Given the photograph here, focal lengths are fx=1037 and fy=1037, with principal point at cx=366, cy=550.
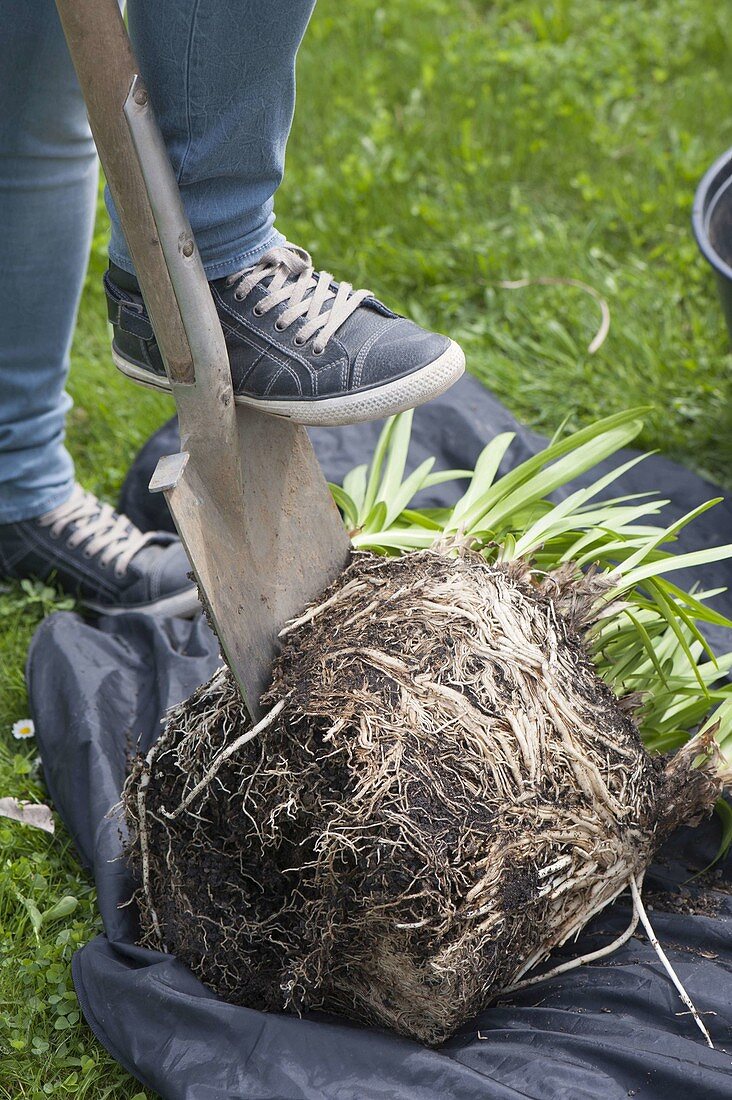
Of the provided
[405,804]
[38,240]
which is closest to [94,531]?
[38,240]

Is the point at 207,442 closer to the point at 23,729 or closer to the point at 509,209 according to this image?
the point at 23,729

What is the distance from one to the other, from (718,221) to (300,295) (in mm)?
1528

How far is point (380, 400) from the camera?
1.51 metres

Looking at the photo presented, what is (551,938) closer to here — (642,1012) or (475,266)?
(642,1012)

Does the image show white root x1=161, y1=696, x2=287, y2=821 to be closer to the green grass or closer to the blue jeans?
the green grass

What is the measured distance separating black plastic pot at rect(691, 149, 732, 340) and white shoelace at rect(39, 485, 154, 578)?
145 cm

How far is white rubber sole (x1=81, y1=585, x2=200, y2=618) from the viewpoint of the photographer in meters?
2.42

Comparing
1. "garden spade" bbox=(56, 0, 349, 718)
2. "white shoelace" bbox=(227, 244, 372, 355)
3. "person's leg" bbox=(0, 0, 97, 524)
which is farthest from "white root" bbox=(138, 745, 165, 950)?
"person's leg" bbox=(0, 0, 97, 524)

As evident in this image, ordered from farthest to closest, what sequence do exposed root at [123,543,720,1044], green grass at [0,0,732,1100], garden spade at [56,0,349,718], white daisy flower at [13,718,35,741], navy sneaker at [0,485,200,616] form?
green grass at [0,0,732,1100] < navy sneaker at [0,485,200,616] < white daisy flower at [13,718,35,741] < exposed root at [123,543,720,1044] < garden spade at [56,0,349,718]

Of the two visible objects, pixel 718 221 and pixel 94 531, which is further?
pixel 718 221

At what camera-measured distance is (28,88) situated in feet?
5.94

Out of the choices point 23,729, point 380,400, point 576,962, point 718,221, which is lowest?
point 23,729

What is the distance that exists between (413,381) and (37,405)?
1091 mm

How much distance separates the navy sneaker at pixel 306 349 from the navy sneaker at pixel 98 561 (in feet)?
3.00
